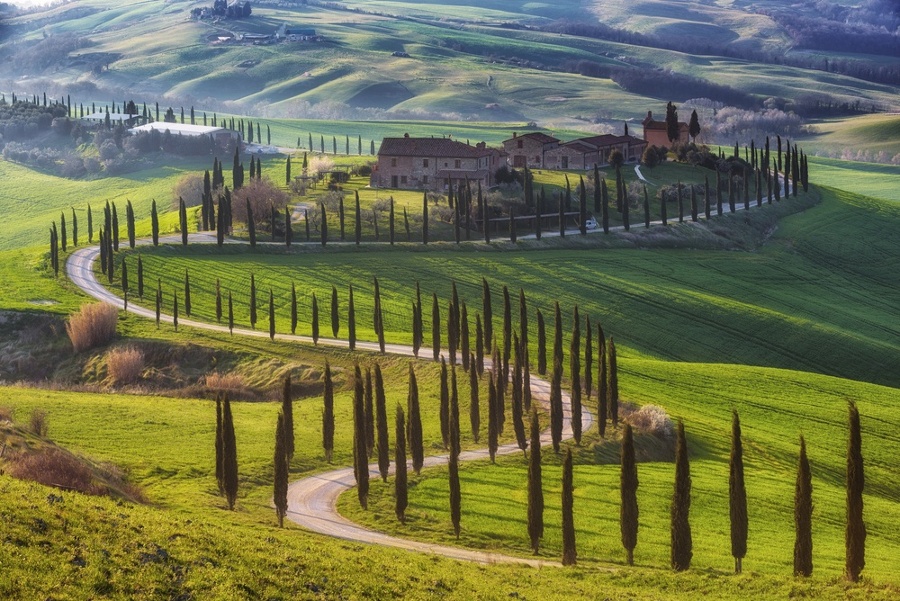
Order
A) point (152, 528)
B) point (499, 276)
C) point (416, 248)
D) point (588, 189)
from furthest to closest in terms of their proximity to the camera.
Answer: point (588, 189) → point (416, 248) → point (499, 276) → point (152, 528)

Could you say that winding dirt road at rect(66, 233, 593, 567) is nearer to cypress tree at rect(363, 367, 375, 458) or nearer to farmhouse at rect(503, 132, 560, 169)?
cypress tree at rect(363, 367, 375, 458)

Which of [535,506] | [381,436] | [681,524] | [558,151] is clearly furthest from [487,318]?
[558,151]

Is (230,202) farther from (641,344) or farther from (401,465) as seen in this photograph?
(401,465)

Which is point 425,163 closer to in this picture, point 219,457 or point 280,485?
point 219,457

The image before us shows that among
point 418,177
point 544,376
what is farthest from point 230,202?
point 544,376

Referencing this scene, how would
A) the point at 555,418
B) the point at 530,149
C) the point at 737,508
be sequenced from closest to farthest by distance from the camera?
the point at 737,508 → the point at 555,418 → the point at 530,149

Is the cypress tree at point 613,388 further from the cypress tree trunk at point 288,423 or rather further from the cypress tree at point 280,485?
the cypress tree at point 280,485
